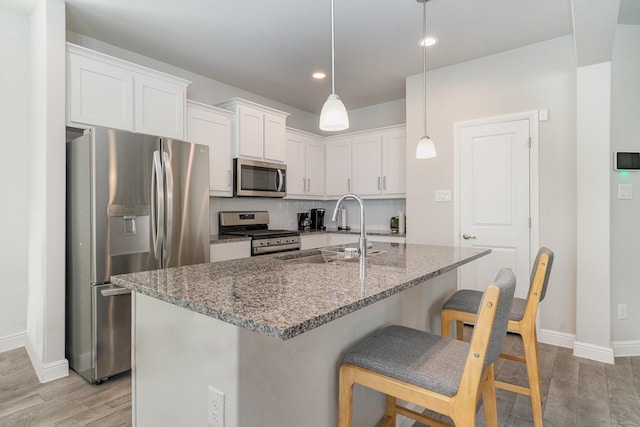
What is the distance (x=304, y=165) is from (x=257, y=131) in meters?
0.98

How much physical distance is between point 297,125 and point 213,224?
2.09 metres

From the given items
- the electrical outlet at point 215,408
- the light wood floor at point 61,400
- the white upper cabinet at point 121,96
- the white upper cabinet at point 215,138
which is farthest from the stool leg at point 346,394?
the white upper cabinet at point 215,138

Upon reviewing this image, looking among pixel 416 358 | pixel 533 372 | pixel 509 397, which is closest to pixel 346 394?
pixel 416 358

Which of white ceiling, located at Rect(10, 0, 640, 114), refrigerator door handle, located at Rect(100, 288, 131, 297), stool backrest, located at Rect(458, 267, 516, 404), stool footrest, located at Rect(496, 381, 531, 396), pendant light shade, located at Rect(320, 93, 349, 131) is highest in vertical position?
white ceiling, located at Rect(10, 0, 640, 114)

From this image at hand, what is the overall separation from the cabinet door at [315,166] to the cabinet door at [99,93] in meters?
2.45

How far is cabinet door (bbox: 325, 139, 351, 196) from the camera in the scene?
483 centimetres

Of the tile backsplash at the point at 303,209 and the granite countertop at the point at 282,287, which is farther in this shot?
the tile backsplash at the point at 303,209

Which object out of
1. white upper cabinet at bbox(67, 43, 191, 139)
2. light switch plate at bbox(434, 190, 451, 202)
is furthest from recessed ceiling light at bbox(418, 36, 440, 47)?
white upper cabinet at bbox(67, 43, 191, 139)

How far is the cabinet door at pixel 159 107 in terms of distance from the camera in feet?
9.41

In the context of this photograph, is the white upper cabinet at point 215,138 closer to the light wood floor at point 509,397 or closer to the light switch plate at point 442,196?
the light wood floor at point 509,397

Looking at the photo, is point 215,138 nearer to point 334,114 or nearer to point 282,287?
point 334,114

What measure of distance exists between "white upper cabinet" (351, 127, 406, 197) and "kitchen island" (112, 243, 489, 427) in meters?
2.84

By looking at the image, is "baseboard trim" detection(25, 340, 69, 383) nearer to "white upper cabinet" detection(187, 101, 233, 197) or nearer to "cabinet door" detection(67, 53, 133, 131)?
"cabinet door" detection(67, 53, 133, 131)

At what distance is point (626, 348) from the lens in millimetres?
2818
